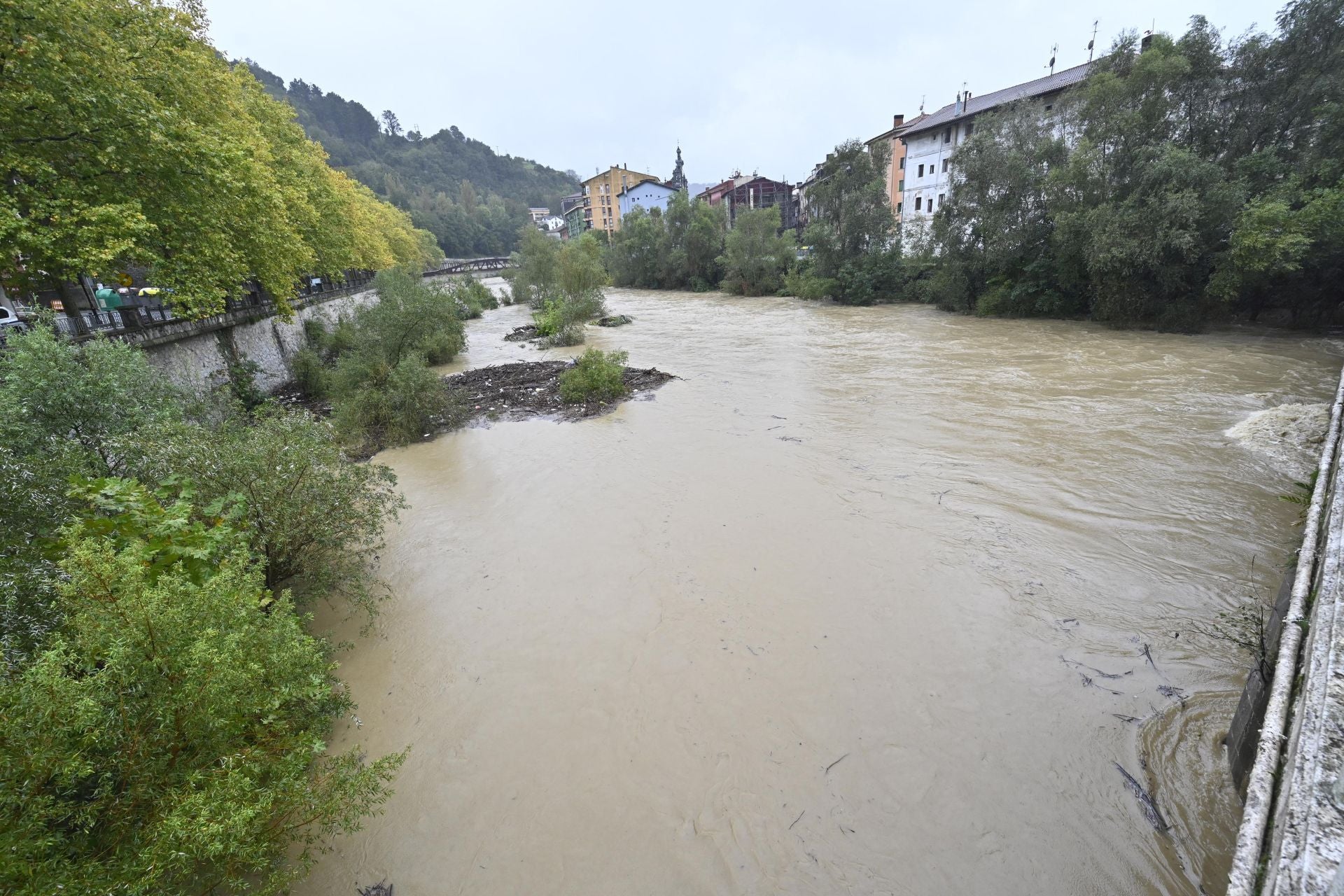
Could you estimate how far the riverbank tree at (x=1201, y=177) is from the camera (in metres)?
16.0

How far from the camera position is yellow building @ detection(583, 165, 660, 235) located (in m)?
95.3

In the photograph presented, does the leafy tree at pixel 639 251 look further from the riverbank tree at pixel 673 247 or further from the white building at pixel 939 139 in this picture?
the white building at pixel 939 139

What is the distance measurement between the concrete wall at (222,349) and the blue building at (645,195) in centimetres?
7611

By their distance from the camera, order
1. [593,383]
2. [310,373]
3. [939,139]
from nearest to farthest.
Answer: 1. [593,383]
2. [310,373]
3. [939,139]

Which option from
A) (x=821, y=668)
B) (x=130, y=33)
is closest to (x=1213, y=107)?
(x=821, y=668)

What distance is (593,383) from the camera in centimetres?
1420

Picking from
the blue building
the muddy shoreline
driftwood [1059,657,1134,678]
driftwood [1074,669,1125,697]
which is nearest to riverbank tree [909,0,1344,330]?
the muddy shoreline

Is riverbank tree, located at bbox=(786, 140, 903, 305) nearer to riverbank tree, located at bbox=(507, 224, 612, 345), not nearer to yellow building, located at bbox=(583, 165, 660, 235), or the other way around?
riverbank tree, located at bbox=(507, 224, 612, 345)

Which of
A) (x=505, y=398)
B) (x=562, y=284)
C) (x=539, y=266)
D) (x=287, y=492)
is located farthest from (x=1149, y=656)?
(x=539, y=266)

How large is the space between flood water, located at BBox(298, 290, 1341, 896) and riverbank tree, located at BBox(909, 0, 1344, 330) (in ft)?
33.7

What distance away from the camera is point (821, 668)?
4.97 meters

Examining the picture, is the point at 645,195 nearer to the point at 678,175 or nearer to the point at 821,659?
the point at 678,175

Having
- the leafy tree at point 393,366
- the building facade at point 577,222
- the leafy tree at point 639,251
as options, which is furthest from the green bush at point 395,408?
the building facade at point 577,222

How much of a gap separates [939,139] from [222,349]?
41.7 meters
